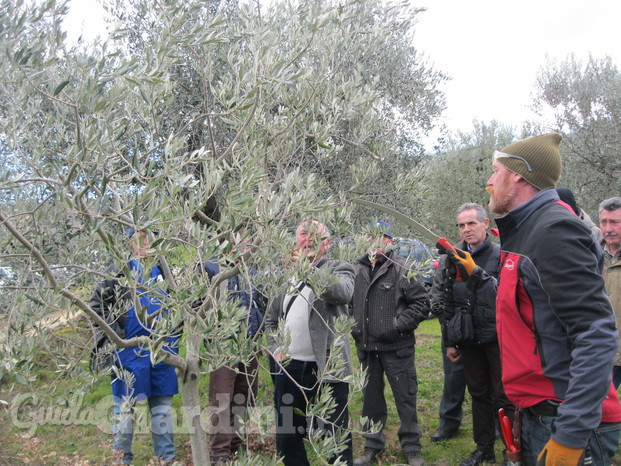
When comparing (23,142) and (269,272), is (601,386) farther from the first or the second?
(23,142)

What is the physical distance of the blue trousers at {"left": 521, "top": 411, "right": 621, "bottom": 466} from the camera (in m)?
2.46

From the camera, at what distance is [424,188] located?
3312 mm

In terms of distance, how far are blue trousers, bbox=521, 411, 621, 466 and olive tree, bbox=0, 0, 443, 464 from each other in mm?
→ 1021

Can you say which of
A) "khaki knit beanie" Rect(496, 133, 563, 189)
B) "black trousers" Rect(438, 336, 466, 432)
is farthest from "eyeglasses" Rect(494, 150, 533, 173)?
"black trousers" Rect(438, 336, 466, 432)

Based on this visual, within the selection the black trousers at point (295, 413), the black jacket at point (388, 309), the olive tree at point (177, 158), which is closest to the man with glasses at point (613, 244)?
the black jacket at point (388, 309)

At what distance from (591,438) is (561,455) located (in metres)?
0.30

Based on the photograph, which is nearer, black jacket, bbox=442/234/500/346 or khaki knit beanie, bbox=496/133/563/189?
khaki knit beanie, bbox=496/133/563/189

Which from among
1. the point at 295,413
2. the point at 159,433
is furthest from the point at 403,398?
the point at 159,433

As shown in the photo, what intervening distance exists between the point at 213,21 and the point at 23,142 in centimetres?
122

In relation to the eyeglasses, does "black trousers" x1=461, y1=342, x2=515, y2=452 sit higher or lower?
lower

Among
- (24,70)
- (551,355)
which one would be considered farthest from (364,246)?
(24,70)

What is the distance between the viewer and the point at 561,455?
89.6 inches

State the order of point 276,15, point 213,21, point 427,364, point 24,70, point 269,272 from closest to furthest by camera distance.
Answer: point 24,70
point 213,21
point 269,272
point 276,15
point 427,364

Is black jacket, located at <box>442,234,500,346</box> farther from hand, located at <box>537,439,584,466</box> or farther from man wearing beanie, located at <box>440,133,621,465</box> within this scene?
hand, located at <box>537,439,584,466</box>
